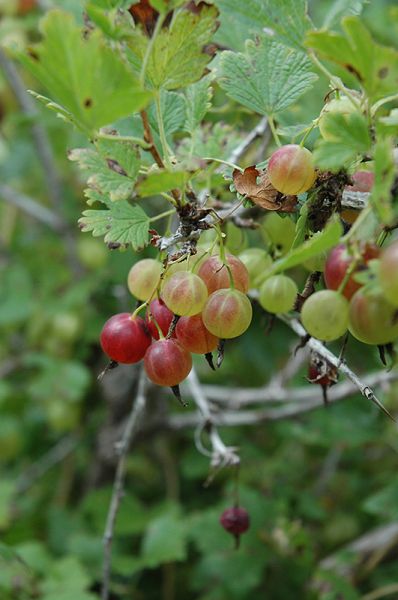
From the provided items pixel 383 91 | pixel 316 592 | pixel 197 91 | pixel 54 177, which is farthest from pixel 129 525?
pixel 383 91

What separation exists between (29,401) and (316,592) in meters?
0.86

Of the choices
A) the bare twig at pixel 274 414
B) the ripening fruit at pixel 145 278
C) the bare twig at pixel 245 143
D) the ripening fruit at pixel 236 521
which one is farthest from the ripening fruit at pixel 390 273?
the bare twig at pixel 274 414

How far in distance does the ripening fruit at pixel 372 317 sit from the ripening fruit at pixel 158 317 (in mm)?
188

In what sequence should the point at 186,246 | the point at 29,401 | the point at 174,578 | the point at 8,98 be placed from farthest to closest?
the point at 8,98, the point at 29,401, the point at 174,578, the point at 186,246

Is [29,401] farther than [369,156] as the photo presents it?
Yes

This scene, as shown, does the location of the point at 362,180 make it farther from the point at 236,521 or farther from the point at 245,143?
the point at 236,521

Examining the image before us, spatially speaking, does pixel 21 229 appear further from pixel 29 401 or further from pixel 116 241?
pixel 116 241

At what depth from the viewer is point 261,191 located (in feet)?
1.94

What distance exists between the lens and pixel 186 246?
0.59 metres

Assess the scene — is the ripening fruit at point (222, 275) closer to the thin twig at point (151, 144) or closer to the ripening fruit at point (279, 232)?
the thin twig at point (151, 144)

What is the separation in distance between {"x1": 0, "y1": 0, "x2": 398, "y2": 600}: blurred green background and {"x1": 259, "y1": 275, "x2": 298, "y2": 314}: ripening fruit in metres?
0.45

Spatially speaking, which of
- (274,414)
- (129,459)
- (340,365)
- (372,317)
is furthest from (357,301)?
(129,459)

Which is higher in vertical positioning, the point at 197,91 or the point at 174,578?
the point at 197,91

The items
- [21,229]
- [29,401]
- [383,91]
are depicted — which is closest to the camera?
[383,91]
